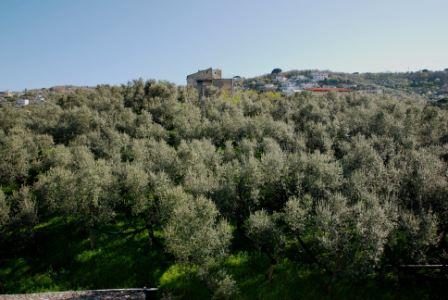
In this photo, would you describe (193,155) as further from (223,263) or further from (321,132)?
(321,132)

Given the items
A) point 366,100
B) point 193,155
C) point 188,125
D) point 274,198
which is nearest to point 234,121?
point 188,125

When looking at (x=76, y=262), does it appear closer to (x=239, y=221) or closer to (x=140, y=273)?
(x=140, y=273)

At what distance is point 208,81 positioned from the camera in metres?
103

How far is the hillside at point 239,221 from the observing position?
22922mm

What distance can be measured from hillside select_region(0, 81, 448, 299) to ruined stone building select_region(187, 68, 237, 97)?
175 feet

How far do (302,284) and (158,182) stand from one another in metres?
14.7

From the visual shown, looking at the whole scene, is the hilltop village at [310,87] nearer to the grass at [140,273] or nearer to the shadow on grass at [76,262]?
the shadow on grass at [76,262]

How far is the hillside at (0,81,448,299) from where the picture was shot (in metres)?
22.9

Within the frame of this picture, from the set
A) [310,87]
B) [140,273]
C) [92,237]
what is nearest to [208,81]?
[92,237]

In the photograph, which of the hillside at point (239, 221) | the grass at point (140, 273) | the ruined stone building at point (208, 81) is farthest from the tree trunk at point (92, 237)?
the ruined stone building at point (208, 81)

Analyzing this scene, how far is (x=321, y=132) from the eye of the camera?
45.1 metres

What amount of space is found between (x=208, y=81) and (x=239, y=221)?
256ft

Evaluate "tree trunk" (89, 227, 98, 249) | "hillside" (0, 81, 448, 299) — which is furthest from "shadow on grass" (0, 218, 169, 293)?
"tree trunk" (89, 227, 98, 249)

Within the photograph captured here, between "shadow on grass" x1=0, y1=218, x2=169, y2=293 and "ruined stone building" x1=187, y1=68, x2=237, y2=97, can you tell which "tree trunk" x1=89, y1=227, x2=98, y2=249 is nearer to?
"shadow on grass" x1=0, y1=218, x2=169, y2=293
